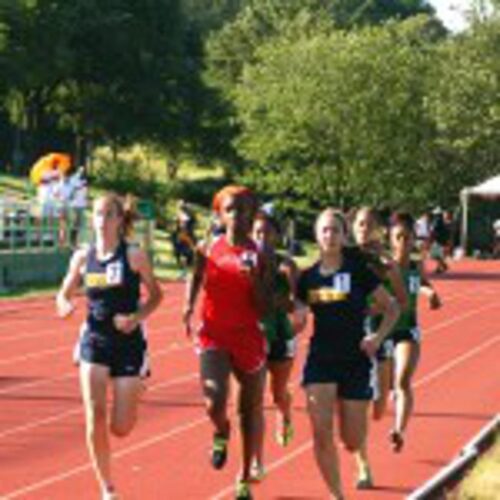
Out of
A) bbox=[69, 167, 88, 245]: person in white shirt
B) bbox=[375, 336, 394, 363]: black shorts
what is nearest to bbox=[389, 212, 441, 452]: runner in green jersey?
bbox=[375, 336, 394, 363]: black shorts

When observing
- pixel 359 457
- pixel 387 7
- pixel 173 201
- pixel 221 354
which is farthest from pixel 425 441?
pixel 387 7

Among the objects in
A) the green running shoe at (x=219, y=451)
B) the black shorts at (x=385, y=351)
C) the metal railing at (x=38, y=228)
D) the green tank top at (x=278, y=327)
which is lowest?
the green running shoe at (x=219, y=451)

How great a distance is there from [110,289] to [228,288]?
0.68 metres

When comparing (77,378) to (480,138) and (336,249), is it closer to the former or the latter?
(336,249)

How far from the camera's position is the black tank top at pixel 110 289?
8.45m

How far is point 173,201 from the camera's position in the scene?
57062 mm

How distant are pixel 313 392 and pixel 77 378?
818cm

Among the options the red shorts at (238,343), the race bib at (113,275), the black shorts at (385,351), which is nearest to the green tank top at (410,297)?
the black shorts at (385,351)

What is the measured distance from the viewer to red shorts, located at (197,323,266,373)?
28.6 feet

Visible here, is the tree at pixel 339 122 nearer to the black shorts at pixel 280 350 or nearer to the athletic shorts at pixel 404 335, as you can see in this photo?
the athletic shorts at pixel 404 335

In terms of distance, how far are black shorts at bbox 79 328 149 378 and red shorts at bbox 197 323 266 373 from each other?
17.3 inches

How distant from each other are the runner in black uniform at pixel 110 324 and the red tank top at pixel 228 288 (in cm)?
34

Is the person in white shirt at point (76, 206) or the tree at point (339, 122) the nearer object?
the person in white shirt at point (76, 206)

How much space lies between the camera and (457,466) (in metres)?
10.0
